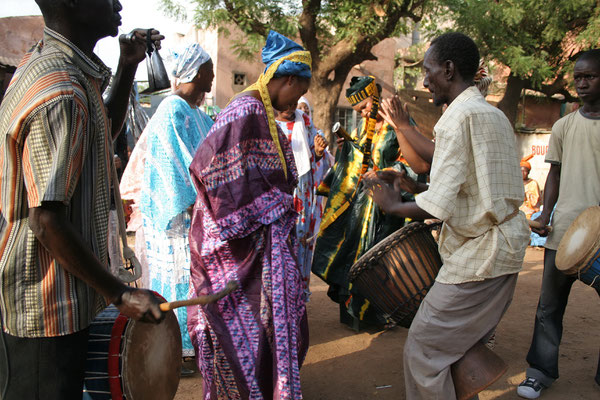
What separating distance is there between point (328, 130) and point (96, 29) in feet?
38.8

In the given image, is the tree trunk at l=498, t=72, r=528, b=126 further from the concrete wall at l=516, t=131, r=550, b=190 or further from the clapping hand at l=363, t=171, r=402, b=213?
the clapping hand at l=363, t=171, r=402, b=213

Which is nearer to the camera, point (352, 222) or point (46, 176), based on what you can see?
point (46, 176)

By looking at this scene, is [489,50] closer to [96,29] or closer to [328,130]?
[328,130]

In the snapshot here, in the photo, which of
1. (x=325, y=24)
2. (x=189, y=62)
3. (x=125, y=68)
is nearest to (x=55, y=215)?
(x=125, y=68)

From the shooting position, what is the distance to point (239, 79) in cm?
1734

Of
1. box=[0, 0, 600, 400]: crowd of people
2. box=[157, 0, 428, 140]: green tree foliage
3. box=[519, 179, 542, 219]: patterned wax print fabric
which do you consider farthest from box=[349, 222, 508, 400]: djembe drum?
box=[157, 0, 428, 140]: green tree foliage

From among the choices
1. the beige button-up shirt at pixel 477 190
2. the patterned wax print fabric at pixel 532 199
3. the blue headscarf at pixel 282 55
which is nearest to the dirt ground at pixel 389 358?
the beige button-up shirt at pixel 477 190

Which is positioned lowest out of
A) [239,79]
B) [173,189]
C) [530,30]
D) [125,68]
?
[173,189]

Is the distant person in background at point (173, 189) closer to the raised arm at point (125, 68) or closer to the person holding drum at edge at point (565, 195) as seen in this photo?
the raised arm at point (125, 68)

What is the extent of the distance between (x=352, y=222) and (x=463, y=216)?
87.0 inches

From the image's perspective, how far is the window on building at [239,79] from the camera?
17234mm

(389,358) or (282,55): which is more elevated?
(282,55)

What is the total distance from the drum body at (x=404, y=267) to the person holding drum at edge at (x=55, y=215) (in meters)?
1.85

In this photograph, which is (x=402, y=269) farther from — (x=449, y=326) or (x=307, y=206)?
(x=307, y=206)
